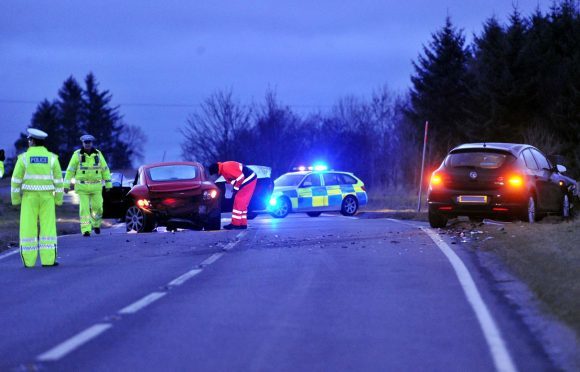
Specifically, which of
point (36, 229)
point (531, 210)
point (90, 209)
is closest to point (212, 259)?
point (36, 229)

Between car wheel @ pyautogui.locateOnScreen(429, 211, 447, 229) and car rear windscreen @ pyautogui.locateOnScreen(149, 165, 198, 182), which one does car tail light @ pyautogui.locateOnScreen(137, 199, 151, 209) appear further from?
car wheel @ pyautogui.locateOnScreen(429, 211, 447, 229)

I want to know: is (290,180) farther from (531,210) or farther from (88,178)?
(531,210)

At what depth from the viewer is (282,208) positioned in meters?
30.0

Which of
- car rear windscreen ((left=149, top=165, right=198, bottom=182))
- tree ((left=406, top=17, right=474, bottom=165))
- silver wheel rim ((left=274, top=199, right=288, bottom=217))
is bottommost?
silver wheel rim ((left=274, top=199, right=288, bottom=217))

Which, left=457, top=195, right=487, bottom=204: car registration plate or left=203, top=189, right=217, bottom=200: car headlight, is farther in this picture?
left=203, top=189, right=217, bottom=200: car headlight

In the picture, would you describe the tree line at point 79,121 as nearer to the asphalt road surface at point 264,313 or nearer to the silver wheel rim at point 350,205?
the silver wheel rim at point 350,205

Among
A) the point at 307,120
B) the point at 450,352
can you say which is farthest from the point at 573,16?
the point at 450,352

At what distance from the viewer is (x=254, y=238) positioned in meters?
17.2

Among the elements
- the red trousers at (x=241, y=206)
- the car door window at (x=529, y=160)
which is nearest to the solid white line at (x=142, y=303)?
the car door window at (x=529, y=160)

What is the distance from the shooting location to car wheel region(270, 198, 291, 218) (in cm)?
2992

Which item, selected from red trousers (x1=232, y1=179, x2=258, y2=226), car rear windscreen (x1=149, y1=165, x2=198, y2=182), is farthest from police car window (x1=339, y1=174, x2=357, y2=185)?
car rear windscreen (x1=149, y1=165, x2=198, y2=182)

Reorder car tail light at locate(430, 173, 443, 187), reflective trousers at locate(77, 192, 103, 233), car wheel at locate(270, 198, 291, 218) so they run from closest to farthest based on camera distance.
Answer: car tail light at locate(430, 173, 443, 187), reflective trousers at locate(77, 192, 103, 233), car wheel at locate(270, 198, 291, 218)

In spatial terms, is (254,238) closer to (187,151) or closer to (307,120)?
(187,151)

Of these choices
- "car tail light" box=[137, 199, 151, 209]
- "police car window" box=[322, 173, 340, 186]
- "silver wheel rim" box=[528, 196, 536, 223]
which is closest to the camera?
"silver wheel rim" box=[528, 196, 536, 223]
